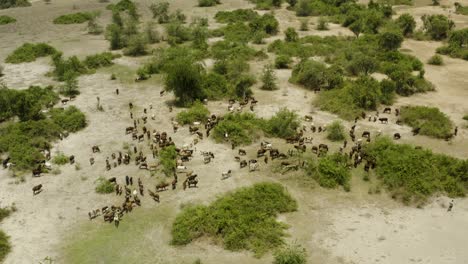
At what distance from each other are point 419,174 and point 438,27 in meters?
38.3

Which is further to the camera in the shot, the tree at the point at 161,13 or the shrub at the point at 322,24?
the tree at the point at 161,13

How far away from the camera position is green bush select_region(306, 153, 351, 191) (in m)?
29.3

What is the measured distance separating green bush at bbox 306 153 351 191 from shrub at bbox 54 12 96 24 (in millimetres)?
54878

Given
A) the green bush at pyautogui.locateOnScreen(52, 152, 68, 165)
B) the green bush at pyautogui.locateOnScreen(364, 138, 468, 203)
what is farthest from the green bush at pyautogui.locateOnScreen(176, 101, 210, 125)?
the green bush at pyautogui.locateOnScreen(364, 138, 468, 203)

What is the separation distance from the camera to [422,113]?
3700 centimetres

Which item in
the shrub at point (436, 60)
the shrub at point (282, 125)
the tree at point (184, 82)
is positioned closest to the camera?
the shrub at point (282, 125)

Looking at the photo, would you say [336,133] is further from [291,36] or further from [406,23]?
[406,23]

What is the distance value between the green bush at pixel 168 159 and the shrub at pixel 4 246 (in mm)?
10665

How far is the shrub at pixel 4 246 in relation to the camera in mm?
23728

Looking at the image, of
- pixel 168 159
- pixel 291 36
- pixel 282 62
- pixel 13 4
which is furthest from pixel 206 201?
pixel 13 4

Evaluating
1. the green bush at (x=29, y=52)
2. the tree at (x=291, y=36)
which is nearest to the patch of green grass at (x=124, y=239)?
the green bush at (x=29, y=52)

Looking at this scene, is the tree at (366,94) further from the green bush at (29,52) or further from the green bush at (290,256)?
the green bush at (29,52)

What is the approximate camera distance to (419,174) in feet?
95.1

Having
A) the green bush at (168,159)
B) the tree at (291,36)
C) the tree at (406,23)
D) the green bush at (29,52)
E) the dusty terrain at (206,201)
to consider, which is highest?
the tree at (406,23)
